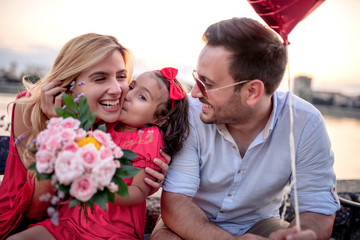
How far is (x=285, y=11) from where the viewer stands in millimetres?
2064

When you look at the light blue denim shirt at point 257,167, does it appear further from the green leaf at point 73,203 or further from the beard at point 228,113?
the green leaf at point 73,203

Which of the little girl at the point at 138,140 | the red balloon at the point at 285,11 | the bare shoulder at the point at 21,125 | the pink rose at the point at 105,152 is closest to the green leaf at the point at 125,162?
the pink rose at the point at 105,152

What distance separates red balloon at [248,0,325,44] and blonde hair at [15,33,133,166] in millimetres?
1155

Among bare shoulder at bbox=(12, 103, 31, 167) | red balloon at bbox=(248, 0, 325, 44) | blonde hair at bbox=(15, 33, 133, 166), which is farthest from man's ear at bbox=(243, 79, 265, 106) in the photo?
bare shoulder at bbox=(12, 103, 31, 167)

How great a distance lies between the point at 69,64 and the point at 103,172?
1.28m

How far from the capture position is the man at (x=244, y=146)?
7.61ft

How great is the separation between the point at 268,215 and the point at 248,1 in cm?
166

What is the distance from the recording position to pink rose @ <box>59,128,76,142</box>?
1.41 metres

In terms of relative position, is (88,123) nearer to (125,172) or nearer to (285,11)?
(125,172)

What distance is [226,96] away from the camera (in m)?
2.37

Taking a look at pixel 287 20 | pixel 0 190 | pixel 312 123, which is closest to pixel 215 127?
pixel 312 123

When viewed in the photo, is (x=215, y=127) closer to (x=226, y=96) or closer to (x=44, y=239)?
(x=226, y=96)

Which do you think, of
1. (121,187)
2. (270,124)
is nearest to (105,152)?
(121,187)

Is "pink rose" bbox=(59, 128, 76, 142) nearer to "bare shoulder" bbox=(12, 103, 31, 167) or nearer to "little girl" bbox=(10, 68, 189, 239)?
"little girl" bbox=(10, 68, 189, 239)
